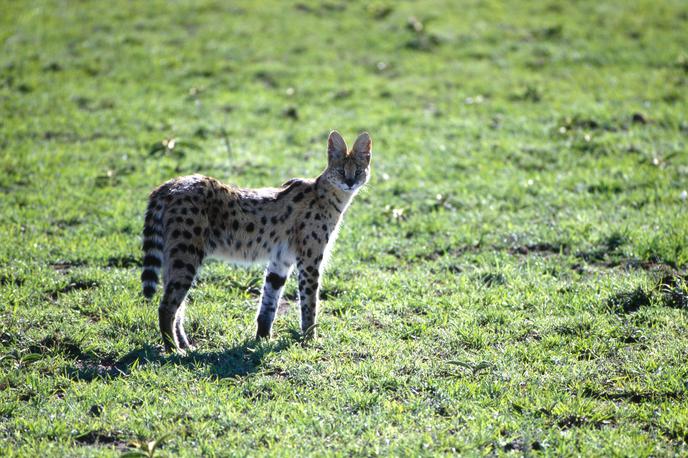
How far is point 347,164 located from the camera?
890cm

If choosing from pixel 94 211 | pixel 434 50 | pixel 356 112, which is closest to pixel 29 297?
pixel 94 211

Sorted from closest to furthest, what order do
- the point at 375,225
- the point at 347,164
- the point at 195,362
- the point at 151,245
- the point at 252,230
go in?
the point at 195,362 → the point at 151,245 → the point at 252,230 → the point at 347,164 → the point at 375,225

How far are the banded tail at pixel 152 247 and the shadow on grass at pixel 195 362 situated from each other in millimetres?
618

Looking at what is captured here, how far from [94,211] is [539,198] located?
256 inches

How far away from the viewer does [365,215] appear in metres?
11.7

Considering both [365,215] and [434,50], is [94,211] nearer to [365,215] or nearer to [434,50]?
[365,215]

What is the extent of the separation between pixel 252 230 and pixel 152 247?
3.81 feet

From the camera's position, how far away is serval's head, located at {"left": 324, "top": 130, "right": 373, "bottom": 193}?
8.85 meters

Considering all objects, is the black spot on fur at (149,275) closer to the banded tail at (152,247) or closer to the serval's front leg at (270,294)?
the banded tail at (152,247)

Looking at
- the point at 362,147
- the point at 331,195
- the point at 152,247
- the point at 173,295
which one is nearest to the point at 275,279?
the point at 331,195

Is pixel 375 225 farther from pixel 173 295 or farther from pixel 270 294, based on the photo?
pixel 173 295

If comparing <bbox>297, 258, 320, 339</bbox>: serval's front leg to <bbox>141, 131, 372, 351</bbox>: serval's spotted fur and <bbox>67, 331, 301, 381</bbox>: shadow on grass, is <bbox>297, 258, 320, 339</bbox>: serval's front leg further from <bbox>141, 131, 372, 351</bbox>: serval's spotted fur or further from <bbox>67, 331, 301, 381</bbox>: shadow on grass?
<bbox>67, 331, 301, 381</bbox>: shadow on grass

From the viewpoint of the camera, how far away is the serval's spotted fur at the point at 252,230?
308 inches

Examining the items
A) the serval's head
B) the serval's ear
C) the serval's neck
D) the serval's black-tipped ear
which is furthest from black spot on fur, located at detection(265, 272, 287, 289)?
the serval's ear
